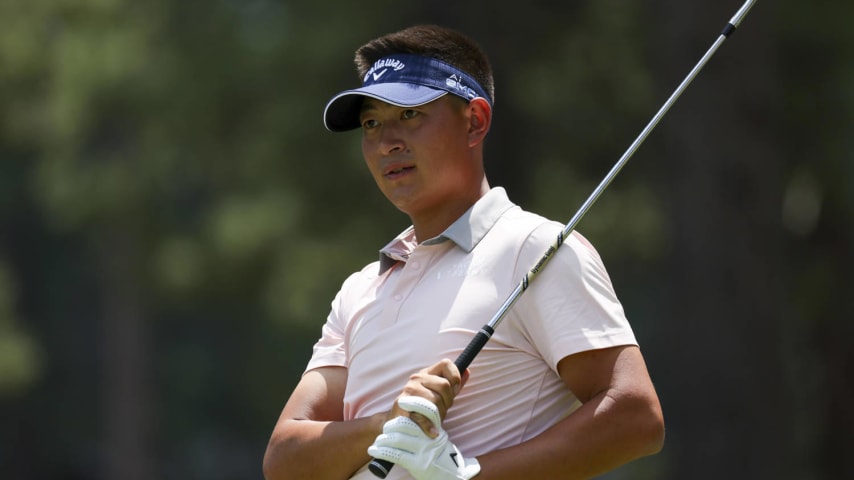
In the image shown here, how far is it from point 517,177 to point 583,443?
9.57 m

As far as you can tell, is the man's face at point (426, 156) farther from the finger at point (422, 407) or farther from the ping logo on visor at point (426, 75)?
the finger at point (422, 407)

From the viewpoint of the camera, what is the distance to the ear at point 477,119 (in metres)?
3.22

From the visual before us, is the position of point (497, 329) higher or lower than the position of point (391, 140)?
lower

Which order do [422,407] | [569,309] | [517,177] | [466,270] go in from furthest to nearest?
1. [517,177]
2. [466,270]
3. [569,309]
4. [422,407]

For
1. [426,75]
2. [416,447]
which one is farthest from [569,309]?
[426,75]

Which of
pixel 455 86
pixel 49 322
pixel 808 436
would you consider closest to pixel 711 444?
pixel 808 436

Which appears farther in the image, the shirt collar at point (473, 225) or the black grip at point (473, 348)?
the shirt collar at point (473, 225)

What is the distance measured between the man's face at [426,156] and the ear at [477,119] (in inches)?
0.5

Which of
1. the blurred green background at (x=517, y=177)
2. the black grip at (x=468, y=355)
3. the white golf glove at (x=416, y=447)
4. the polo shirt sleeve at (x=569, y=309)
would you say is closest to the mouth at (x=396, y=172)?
the polo shirt sleeve at (x=569, y=309)

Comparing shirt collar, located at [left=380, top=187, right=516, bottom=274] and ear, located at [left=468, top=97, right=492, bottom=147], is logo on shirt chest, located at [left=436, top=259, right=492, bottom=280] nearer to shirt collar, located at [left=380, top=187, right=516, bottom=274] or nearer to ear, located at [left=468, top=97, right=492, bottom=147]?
shirt collar, located at [left=380, top=187, right=516, bottom=274]

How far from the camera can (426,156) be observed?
10.3 ft

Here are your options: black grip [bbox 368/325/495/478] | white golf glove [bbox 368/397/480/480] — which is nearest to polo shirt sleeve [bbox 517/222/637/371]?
black grip [bbox 368/325/495/478]

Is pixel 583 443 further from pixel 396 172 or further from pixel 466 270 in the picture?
pixel 396 172

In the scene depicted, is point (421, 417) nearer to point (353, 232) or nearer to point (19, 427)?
point (353, 232)
